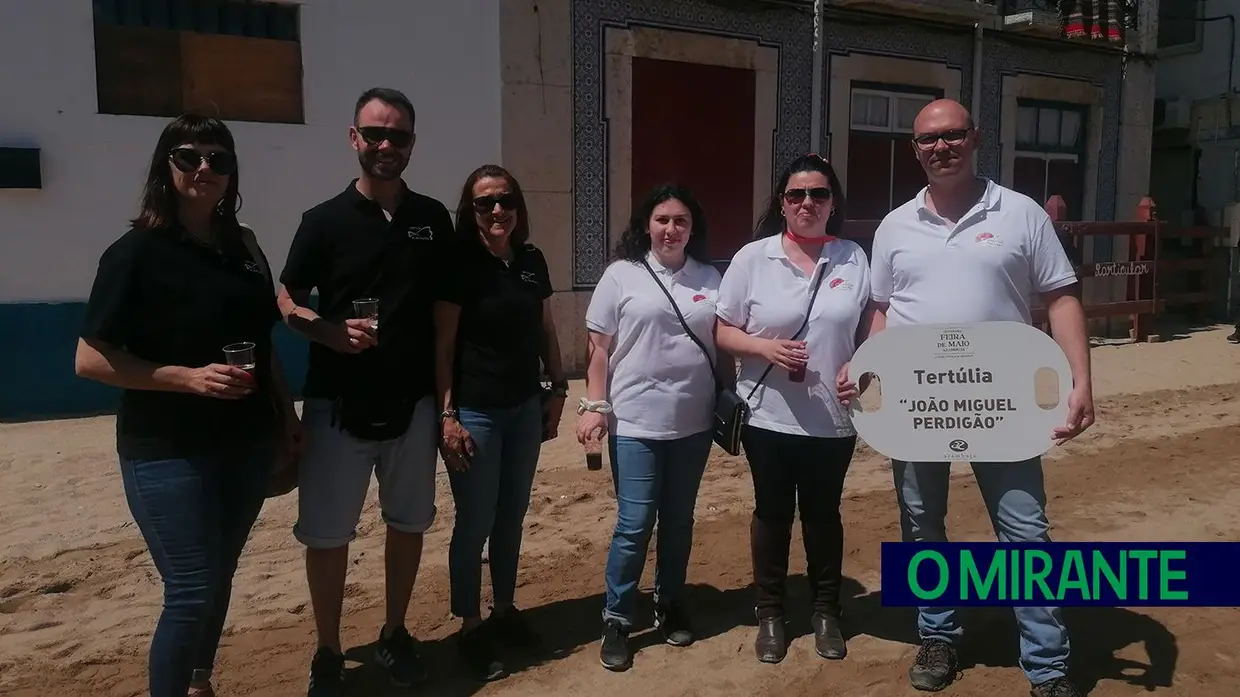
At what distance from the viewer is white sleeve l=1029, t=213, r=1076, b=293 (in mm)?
2879

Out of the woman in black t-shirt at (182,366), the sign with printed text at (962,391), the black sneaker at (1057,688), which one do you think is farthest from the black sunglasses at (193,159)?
the black sneaker at (1057,688)

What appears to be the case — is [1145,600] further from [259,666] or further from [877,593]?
[259,666]

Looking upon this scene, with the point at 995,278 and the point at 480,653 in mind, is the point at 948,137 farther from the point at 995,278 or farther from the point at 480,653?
the point at 480,653

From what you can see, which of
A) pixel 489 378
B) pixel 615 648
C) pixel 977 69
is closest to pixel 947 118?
pixel 489 378

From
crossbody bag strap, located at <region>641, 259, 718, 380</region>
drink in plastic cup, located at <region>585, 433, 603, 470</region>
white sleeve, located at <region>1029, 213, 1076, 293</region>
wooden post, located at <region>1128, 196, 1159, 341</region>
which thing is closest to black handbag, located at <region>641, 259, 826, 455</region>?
crossbody bag strap, located at <region>641, 259, 718, 380</region>

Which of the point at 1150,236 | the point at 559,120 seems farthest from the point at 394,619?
the point at 1150,236

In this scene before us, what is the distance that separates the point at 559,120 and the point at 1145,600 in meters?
6.58

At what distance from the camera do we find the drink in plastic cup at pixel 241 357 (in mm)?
2359

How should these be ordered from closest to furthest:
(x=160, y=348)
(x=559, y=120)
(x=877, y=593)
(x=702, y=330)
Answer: (x=160, y=348)
(x=702, y=330)
(x=877, y=593)
(x=559, y=120)

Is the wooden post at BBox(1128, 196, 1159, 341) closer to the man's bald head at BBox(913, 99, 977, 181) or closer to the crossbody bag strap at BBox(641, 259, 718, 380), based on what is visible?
the man's bald head at BBox(913, 99, 977, 181)

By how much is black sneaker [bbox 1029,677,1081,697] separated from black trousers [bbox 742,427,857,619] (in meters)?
0.72

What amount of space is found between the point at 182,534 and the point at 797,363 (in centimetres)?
189

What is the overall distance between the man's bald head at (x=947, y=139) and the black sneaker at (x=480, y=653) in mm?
2157

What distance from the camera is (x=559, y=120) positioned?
28.1ft
